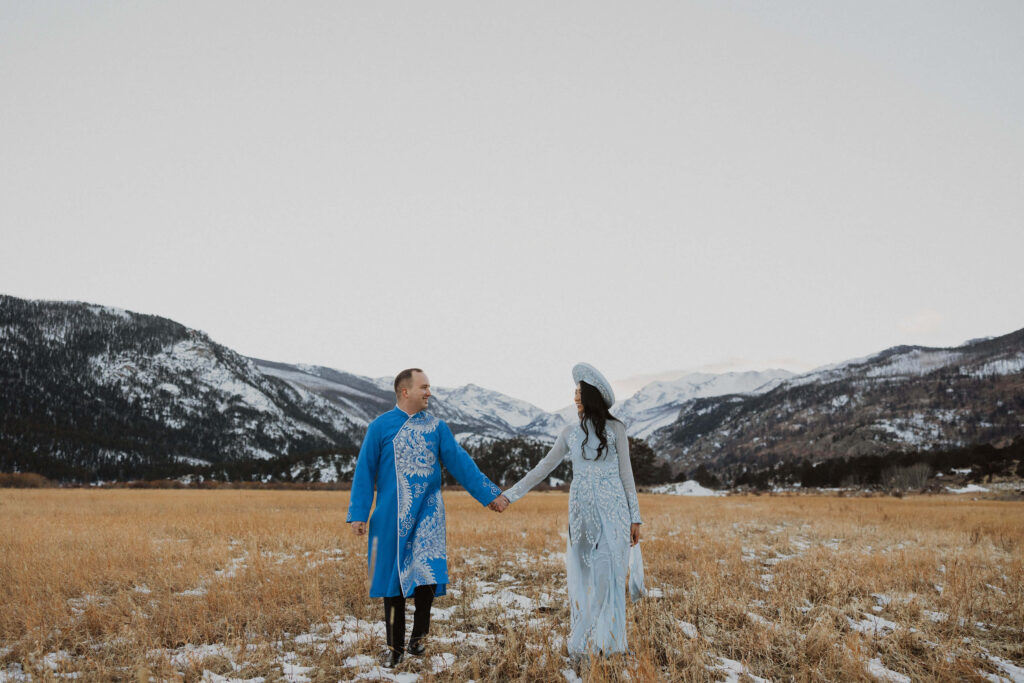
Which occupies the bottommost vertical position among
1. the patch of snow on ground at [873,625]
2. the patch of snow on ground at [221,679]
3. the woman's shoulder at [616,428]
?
the patch of snow on ground at [873,625]

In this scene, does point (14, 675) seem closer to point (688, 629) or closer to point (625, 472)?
point (625, 472)

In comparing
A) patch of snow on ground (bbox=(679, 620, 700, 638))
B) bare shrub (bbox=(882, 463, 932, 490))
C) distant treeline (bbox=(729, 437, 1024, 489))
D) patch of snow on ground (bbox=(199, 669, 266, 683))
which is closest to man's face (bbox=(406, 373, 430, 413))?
patch of snow on ground (bbox=(199, 669, 266, 683))

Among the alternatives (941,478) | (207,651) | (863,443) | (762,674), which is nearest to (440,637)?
(207,651)

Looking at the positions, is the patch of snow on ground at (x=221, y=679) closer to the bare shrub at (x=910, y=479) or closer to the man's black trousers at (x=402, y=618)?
the man's black trousers at (x=402, y=618)

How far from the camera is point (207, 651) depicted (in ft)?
16.9

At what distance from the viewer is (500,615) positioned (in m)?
6.39

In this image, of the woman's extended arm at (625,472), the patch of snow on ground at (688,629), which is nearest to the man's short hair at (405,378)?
the woman's extended arm at (625,472)

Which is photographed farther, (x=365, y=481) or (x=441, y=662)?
(x=365, y=481)

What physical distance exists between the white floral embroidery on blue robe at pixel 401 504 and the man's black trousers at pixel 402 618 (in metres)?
0.11

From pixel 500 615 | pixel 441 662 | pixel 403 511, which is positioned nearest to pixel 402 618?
pixel 441 662

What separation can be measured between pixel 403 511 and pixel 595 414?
2010mm

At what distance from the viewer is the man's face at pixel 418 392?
5.30 metres

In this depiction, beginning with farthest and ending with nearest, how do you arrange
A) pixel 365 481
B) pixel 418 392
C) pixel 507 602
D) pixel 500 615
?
pixel 507 602 < pixel 500 615 < pixel 418 392 < pixel 365 481

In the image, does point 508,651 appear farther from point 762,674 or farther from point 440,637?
point 762,674
